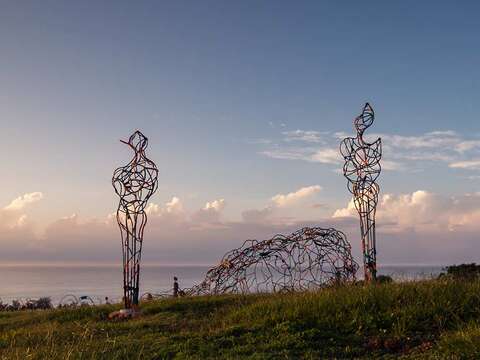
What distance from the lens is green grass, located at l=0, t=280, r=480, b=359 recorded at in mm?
9180

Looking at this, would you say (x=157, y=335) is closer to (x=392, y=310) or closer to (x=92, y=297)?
(x=392, y=310)

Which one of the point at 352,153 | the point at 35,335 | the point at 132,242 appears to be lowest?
the point at 35,335

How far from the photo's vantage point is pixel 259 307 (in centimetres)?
1207

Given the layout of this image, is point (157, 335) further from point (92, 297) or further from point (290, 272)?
point (92, 297)

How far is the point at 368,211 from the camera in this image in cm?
1588

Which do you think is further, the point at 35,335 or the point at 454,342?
the point at 35,335

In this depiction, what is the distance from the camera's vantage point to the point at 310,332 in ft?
33.1

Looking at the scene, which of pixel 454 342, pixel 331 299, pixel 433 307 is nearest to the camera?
pixel 454 342

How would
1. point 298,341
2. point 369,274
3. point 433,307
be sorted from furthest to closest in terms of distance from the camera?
point 369,274
point 433,307
point 298,341

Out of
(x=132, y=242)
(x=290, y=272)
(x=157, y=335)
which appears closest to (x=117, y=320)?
(x=132, y=242)

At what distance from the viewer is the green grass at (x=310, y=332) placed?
918 centimetres

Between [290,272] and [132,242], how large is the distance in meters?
4.70

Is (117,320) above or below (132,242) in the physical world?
below

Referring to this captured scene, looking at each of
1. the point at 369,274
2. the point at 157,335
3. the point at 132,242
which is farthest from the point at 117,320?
the point at 369,274
